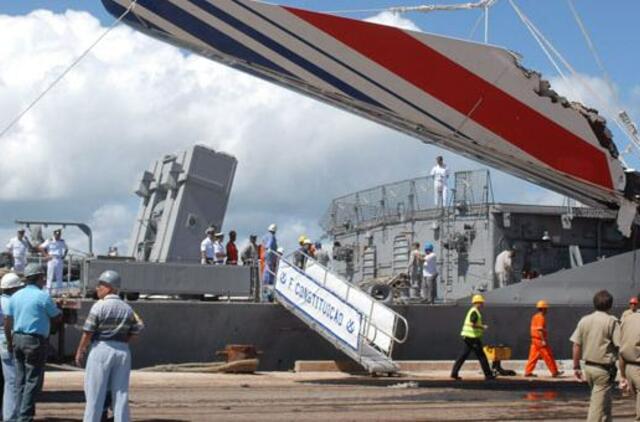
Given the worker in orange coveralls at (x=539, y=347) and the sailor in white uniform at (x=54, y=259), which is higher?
the sailor in white uniform at (x=54, y=259)

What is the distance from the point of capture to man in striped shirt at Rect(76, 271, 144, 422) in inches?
353

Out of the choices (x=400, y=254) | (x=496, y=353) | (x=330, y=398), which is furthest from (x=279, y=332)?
(x=400, y=254)

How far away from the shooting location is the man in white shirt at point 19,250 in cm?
2114

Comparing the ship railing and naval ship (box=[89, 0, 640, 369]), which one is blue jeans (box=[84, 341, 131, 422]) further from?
the ship railing

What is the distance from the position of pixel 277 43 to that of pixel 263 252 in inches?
235

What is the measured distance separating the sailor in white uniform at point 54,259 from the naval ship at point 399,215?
1.90 feet

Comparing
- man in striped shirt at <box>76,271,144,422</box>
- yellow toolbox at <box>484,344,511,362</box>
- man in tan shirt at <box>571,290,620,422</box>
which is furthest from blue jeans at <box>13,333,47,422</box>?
yellow toolbox at <box>484,344,511,362</box>

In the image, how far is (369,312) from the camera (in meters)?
21.3

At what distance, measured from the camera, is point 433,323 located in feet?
76.6

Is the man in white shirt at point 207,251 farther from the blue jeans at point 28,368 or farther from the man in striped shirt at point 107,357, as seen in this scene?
the man in striped shirt at point 107,357

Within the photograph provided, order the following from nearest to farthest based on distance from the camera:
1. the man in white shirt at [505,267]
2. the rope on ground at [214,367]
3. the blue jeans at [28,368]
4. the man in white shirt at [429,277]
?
the blue jeans at [28,368]
the rope on ground at [214,367]
the man in white shirt at [429,277]
the man in white shirt at [505,267]

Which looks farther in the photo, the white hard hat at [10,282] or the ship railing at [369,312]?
the ship railing at [369,312]

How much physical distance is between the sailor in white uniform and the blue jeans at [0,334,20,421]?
1018cm

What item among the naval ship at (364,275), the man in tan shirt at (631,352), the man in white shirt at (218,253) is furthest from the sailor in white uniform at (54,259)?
the man in tan shirt at (631,352)
